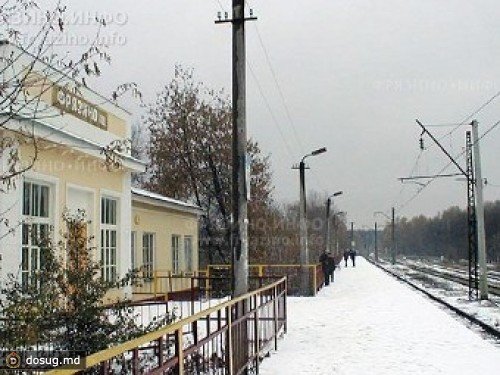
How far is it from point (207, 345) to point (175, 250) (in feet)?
69.0

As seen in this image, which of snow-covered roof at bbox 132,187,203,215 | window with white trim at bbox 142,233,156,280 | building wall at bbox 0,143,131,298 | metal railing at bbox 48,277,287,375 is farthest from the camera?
window with white trim at bbox 142,233,156,280

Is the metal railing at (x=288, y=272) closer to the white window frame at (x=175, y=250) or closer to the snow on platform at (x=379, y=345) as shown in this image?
the white window frame at (x=175, y=250)

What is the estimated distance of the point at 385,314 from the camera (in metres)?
17.5

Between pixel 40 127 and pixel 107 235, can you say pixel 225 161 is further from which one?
pixel 40 127

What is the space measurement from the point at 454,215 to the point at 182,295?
91996 mm

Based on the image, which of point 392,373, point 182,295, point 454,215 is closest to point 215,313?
point 392,373

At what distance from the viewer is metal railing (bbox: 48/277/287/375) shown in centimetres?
400

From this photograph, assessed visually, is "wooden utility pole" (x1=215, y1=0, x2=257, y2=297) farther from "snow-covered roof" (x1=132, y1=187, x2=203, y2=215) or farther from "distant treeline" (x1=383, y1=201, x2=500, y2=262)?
"distant treeline" (x1=383, y1=201, x2=500, y2=262)

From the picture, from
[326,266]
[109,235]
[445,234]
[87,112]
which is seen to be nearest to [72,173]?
[87,112]

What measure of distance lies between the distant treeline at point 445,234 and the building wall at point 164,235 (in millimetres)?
56503

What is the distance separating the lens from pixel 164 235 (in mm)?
24953

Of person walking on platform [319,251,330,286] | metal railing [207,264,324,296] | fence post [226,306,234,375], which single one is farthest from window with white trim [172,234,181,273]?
fence post [226,306,234,375]

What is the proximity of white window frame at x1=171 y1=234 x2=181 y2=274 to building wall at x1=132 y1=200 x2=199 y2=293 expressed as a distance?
9cm

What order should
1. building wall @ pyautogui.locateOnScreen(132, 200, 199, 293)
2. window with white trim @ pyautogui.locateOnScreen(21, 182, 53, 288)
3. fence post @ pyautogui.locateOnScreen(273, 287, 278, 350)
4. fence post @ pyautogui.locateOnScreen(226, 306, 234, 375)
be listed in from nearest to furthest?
fence post @ pyautogui.locateOnScreen(226, 306, 234, 375), fence post @ pyautogui.locateOnScreen(273, 287, 278, 350), window with white trim @ pyautogui.locateOnScreen(21, 182, 53, 288), building wall @ pyautogui.locateOnScreen(132, 200, 199, 293)
